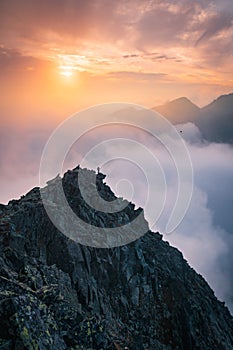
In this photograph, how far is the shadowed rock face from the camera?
118 feet

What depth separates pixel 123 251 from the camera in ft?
185

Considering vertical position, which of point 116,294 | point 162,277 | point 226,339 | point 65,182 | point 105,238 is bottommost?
point 226,339

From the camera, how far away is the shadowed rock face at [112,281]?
36062 millimetres

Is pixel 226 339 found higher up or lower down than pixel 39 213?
lower down

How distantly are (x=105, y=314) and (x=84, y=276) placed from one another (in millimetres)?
6690

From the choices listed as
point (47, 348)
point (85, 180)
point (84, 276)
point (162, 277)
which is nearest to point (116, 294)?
point (84, 276)

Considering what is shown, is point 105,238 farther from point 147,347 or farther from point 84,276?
point 147,347

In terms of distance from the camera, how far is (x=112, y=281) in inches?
2071

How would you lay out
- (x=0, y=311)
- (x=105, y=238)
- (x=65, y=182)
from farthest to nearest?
(x=65, y=182) → (x=105, y=238) → (x=0, y=311)

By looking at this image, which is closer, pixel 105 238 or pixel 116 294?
pixel 116 294

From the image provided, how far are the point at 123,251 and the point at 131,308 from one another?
10.2 metres

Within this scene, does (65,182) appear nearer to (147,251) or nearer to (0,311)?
(147,251)

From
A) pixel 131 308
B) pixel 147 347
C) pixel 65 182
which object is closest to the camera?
pixel 147 347

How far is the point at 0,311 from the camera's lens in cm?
2014
